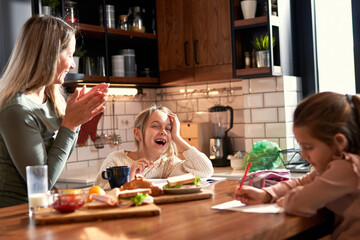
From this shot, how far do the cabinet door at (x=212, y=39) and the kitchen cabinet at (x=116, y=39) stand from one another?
18.5 inches

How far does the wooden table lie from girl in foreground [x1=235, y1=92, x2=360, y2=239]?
0.05 metres

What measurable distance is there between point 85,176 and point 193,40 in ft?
4.72

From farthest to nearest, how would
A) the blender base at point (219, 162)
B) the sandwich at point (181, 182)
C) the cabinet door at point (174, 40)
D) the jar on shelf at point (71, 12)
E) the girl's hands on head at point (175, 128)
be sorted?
the cabinet door at point (174, 40)
the blender base at point (219, 162)
the jar on shelf at point (71, 12)
the girl's hands on head at point (175, 128)
the sandwich at point (181, 182)

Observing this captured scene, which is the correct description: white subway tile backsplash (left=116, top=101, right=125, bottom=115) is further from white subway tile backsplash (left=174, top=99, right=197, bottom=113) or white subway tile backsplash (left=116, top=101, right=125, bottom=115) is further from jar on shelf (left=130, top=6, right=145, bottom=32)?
jar on shelf (left=130, top=6, right=145, bottom=32)

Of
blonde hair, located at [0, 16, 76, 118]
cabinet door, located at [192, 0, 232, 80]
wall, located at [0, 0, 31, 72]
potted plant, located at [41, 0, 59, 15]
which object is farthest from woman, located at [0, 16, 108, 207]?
cabinet door, located at [192, 0, 232, 80]

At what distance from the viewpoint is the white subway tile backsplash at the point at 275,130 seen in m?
4.01

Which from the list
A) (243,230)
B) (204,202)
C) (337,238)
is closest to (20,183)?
(204,202)

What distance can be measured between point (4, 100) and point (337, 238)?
1.30 metres

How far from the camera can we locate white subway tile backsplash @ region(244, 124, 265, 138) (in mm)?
4107

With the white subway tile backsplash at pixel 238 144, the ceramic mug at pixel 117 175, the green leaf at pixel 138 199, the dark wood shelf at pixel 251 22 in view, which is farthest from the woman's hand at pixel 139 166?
the white subway tile backsplash at pixel 238 144

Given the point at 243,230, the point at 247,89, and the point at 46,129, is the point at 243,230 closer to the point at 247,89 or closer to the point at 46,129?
the point at 46,129

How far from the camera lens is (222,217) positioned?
1.47m

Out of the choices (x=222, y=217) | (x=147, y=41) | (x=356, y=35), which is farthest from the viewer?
(x=147, y=41)

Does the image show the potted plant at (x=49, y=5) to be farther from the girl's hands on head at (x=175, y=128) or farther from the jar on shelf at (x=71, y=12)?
the girl's hands on head at (x=175, y=128)
